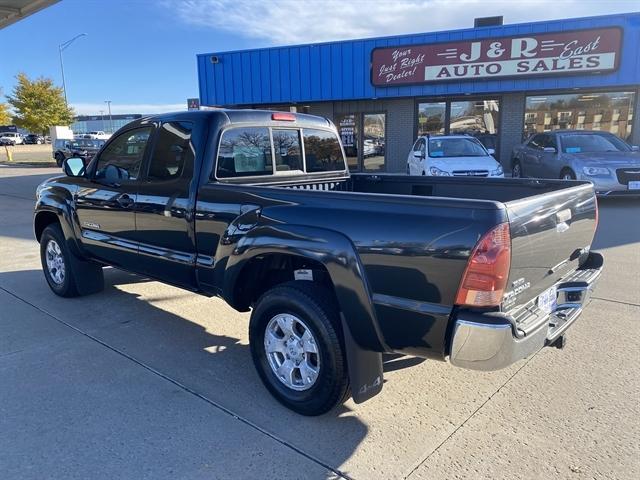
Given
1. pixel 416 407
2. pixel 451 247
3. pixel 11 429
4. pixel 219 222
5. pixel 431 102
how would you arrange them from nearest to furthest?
pixel 451 247, pixel 11 429, pixel 416 407, pixel 219 222, pixel 431 102

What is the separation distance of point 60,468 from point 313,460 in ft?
4.48

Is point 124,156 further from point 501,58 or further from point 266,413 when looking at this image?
point 501,58

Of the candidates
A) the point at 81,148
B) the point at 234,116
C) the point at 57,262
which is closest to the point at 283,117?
the point at 234,116

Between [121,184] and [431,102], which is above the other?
[431,102]

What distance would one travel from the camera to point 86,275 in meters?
5.40

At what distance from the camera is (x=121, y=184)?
4441mm

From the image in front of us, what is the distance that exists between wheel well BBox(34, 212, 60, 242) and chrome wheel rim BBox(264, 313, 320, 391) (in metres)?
3.59

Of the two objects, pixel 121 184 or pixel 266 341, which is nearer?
pixel 266 341

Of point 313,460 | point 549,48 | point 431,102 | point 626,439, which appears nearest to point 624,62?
point 549,48

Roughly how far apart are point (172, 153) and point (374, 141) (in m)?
15.6

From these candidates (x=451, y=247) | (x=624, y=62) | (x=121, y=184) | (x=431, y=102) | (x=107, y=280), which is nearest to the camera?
(x=451, y=247)

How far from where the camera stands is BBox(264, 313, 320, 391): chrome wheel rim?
3104 millimetres

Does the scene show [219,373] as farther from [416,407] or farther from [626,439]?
[626,439]

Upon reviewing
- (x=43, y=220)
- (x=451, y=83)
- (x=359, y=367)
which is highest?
(x=451, y=83)
